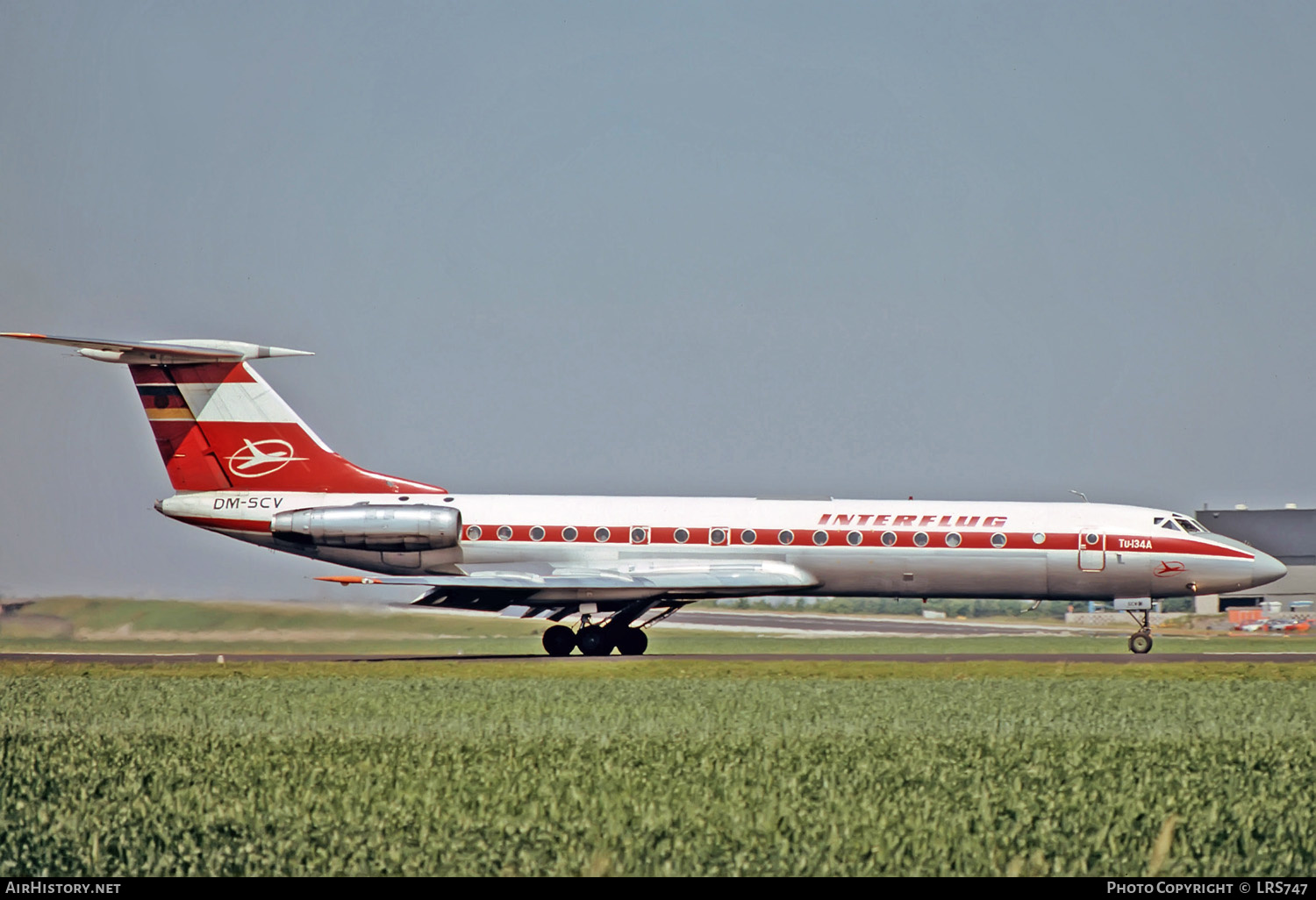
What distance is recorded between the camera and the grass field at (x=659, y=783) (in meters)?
10.3

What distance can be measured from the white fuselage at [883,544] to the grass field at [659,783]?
11402mm

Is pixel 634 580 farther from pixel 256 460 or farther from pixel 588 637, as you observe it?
pixel 256 460

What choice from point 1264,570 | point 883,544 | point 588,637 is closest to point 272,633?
point 588,637

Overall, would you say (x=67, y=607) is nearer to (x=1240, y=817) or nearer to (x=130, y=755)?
(x=130, y=755)

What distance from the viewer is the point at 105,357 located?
32969 millimetres

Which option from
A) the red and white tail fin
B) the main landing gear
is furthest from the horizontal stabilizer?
the main landing gear

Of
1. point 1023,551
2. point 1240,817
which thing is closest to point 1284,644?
point 1023,551

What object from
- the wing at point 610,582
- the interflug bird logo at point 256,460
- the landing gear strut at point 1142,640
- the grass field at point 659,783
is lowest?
the grass field at point 659,783

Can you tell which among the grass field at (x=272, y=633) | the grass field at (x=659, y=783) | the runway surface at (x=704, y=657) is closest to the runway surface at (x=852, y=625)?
the grass field at (x=272, y=633)

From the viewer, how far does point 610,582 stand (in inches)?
1261

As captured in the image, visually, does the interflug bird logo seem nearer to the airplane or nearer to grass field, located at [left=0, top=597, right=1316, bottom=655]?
the airplane

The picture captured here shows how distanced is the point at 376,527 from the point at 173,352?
6180 mm

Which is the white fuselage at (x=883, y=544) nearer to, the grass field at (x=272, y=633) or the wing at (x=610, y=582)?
the wing at (x=610, y=582)

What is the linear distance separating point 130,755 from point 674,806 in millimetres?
5924
